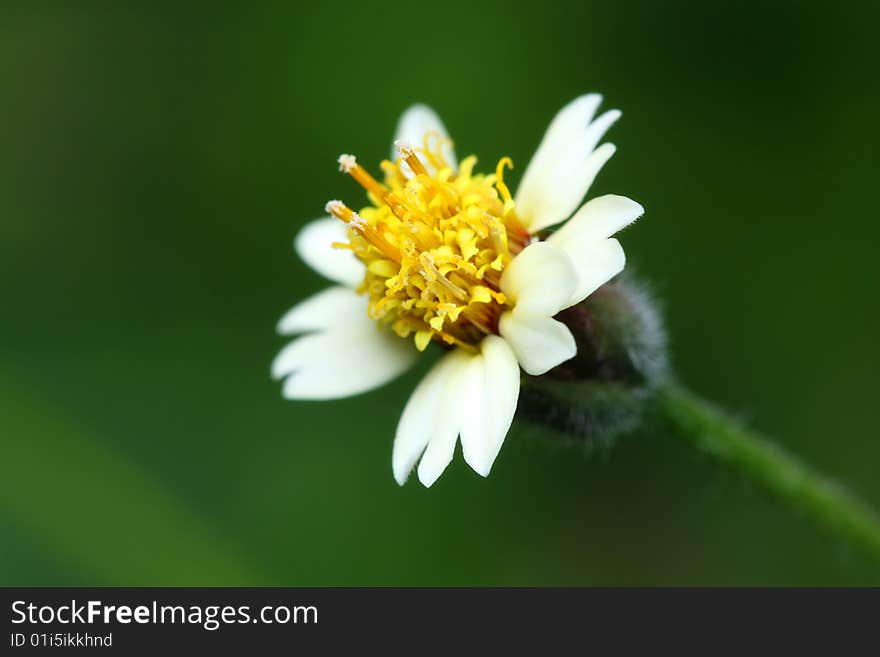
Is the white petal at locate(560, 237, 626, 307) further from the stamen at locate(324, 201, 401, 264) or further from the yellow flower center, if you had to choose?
the stamen at locate(324, 201, 401, 264)

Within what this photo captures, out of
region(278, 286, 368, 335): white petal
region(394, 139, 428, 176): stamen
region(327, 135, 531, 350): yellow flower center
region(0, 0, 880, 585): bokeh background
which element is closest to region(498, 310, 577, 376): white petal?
region(327, 135, 531, 350): yellow flower center

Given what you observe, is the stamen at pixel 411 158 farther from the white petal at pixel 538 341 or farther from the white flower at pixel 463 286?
the white petal at pixel 538 341

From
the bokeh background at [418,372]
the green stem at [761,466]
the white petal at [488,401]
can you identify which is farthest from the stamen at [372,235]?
the bokeh background at [418,372]

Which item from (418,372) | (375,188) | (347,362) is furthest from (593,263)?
(418,372)

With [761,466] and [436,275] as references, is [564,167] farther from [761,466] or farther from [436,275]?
[761,466]
